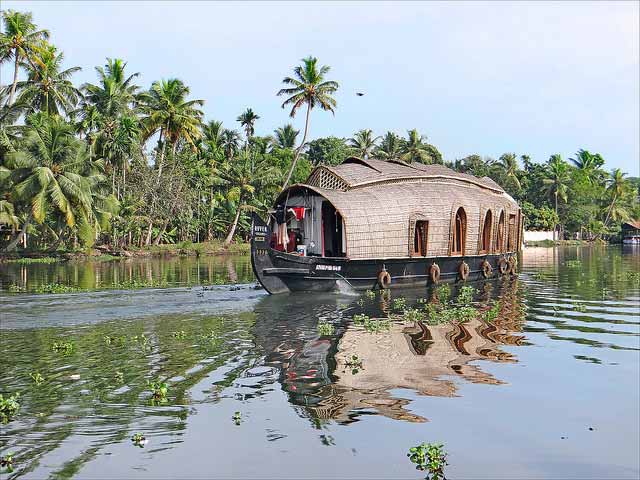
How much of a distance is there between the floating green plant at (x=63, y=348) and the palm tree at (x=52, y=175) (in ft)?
79.5

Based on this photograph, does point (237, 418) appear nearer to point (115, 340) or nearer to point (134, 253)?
point (115, 340)

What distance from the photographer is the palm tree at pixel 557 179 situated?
233ft

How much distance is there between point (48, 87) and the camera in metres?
38.9

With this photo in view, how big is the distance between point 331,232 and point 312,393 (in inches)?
485

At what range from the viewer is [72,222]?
1367 inches

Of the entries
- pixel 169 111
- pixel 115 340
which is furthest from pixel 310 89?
pixel 115 340

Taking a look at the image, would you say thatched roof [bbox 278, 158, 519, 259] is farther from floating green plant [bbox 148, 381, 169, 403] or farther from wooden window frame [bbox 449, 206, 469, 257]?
floating green plant [bbox 148, 381, 169, 403]

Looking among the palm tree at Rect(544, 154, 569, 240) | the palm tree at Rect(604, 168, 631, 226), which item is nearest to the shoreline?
the palm tree at Rect(544, 154, 569, 240)

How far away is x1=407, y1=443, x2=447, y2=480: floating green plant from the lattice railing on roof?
13338mm

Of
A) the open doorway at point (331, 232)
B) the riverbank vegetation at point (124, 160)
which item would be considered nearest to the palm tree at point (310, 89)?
the riverbank vegetation at point (124, 160)

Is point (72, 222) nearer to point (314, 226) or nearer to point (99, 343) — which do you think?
point (314, 226)

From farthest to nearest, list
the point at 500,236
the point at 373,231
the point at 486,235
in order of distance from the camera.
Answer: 1. the point at 500,236
2. the point at 486,235
3. the point at 373,231

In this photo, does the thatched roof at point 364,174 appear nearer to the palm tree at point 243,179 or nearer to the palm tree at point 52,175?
the palm tree at point 52,175

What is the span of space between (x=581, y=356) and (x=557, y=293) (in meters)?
10.1
